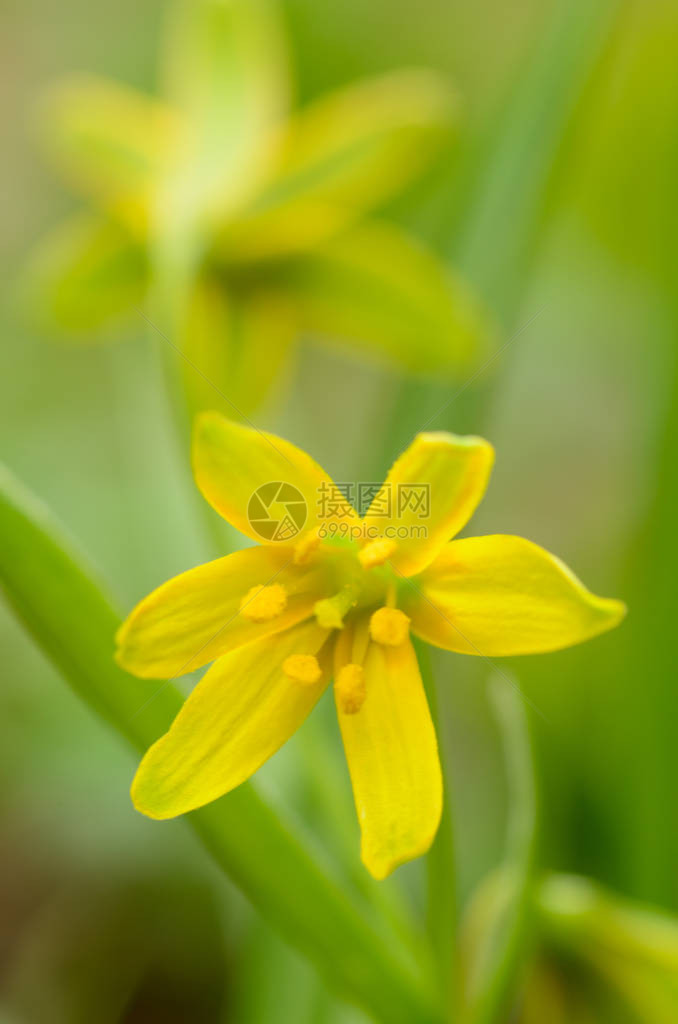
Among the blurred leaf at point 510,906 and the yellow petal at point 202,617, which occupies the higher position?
the yellow petal at point 202,617

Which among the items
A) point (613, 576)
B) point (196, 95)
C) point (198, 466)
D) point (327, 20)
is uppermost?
point (327, 20)

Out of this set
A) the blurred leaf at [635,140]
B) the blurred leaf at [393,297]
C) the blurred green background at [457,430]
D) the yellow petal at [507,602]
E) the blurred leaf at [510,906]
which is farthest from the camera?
the blurred leaf at [635,140]

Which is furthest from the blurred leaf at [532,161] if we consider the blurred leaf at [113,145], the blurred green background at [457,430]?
the blurred leaf at [113,145]

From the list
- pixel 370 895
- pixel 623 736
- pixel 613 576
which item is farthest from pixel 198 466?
pixel 613 576

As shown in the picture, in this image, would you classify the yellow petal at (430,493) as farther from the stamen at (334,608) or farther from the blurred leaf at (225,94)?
the blurred leaf at (225,94)

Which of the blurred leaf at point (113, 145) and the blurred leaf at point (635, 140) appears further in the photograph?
the blurred leaf at point (635, 140)

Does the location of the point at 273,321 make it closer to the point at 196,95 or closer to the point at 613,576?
the point at 196,95

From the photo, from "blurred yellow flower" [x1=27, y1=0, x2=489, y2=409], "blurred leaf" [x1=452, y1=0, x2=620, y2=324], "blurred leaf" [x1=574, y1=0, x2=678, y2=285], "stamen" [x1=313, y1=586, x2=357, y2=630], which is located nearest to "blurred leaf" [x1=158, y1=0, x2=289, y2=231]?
"blurred yellow flower" [x1=27, y1=0, x2=489, y2=409]
